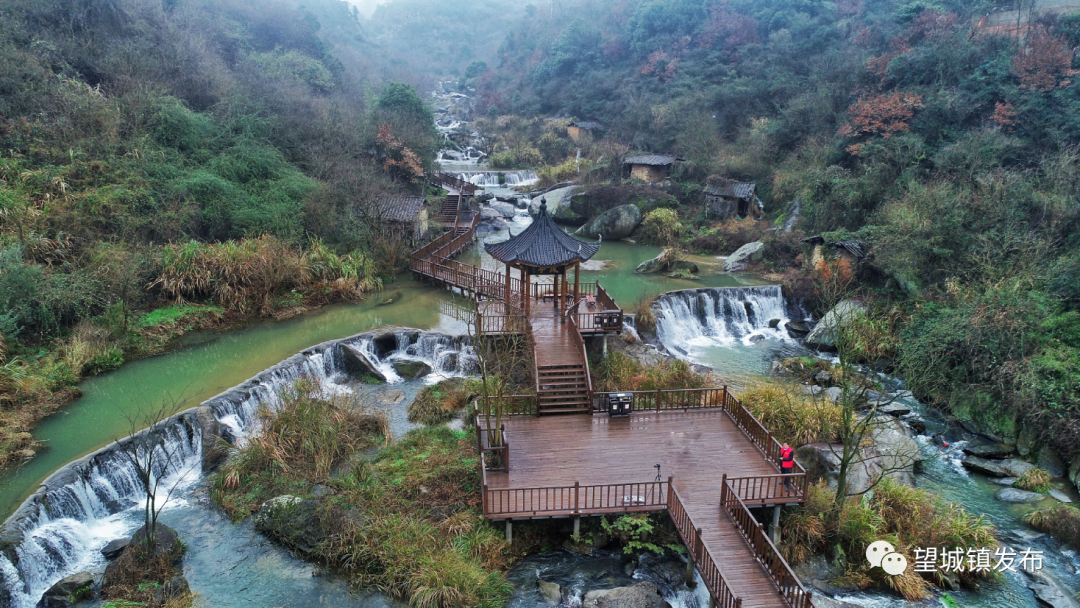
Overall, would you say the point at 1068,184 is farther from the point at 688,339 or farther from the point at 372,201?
the point at 372,201

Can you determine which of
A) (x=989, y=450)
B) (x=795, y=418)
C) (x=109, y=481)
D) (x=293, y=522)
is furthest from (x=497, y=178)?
(x=293, y=522)

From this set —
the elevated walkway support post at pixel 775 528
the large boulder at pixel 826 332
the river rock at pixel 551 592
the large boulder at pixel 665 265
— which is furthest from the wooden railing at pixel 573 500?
the large boulder at pixel 665 265

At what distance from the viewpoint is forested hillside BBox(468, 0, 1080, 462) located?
1742 centimetres

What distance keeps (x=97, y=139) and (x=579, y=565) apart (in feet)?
82.3

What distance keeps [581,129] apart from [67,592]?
48.2 m

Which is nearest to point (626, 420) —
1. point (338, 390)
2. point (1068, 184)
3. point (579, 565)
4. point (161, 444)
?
point (579, 565)

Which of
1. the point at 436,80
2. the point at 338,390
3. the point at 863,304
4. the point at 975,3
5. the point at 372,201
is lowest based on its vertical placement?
the point at 338,390

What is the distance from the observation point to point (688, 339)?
24000 mm

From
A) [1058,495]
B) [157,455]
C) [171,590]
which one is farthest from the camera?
[1058,495]

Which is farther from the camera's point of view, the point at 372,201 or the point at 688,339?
the point at 372,201

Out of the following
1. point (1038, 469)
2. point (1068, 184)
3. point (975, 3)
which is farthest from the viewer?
point (975, 3)

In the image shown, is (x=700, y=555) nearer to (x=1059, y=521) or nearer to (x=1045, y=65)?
(x=1059, y=521)

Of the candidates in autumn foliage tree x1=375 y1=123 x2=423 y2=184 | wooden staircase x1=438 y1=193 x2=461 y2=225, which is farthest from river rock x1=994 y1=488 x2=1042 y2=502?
autumn foliage tree x1=375 y1=123 x2=423 y2=184

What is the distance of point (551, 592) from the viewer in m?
10.8
